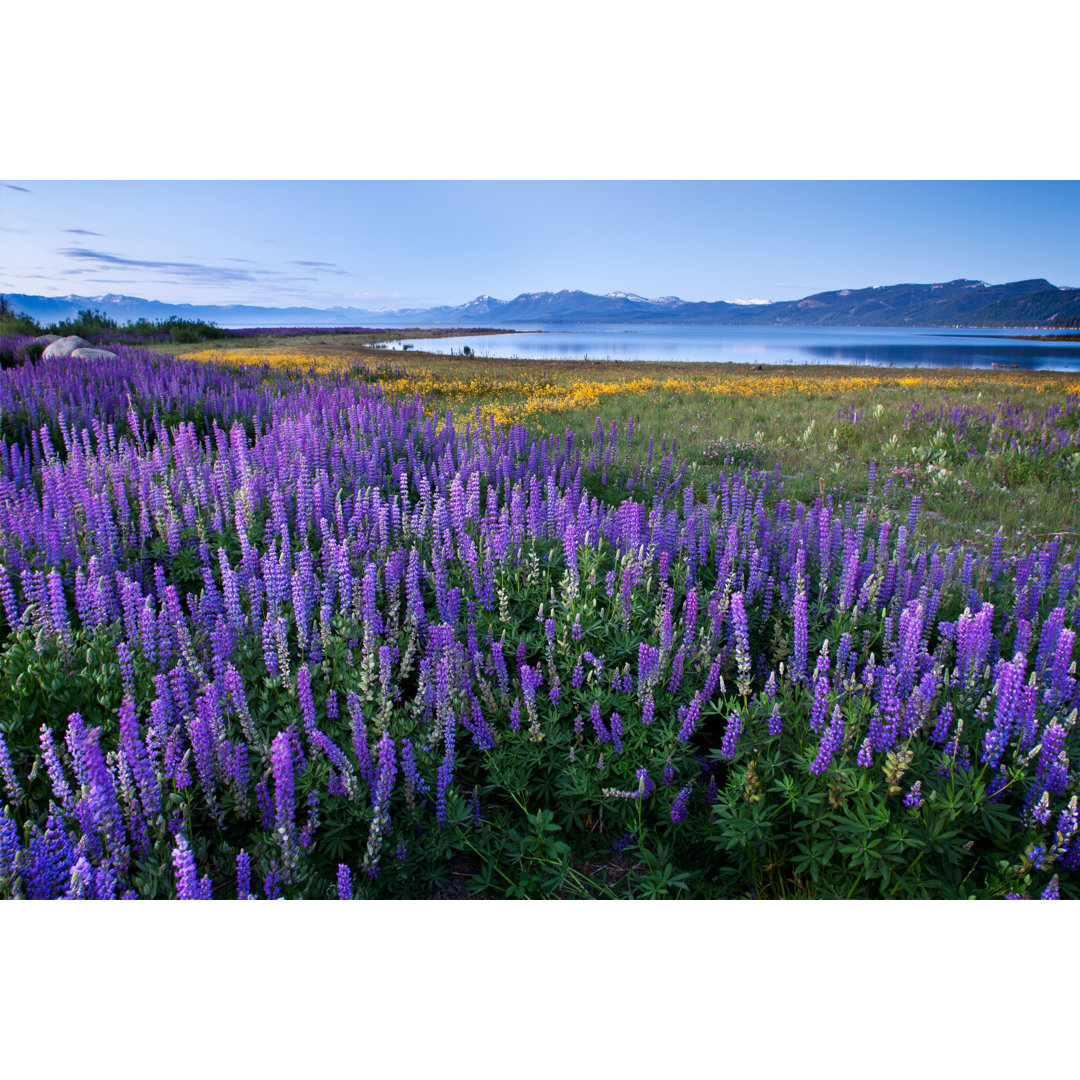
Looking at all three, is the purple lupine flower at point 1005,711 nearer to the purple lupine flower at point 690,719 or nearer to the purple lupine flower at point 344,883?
the purple lupine flower at point 690,719

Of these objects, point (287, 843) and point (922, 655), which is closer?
point (287, 843)

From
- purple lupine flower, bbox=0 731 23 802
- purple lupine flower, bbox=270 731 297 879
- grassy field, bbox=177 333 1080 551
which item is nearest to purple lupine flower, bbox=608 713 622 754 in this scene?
purple lupine flower, bbox=270 731 297 879

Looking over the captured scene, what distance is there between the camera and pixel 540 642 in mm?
3375

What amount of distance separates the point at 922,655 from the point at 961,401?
51.3ft

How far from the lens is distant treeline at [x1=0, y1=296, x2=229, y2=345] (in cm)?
2266

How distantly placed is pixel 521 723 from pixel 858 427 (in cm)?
1161

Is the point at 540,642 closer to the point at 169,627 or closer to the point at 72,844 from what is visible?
the point at 169,627

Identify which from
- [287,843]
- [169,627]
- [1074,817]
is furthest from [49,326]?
[1074,817]

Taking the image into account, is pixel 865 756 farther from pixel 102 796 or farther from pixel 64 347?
pixel 64 347

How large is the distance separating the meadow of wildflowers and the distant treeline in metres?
17.4

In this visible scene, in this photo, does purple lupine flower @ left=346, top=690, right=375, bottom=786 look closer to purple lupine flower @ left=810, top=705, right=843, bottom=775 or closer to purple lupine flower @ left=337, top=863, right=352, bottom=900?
purple lupine flower @ left=337, top=863, right=352, bottom=900

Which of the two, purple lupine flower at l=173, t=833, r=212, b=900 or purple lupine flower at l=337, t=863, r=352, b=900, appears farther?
purple lupine flower at l=337, t=863, r=352, b=900

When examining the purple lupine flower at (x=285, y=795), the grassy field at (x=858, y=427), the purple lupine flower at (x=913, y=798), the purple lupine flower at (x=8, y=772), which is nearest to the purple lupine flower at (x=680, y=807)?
the purple lupine flower at (x=913, y=798)

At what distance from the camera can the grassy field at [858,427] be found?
7746mm
